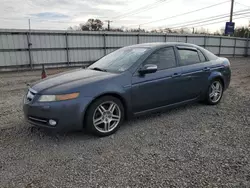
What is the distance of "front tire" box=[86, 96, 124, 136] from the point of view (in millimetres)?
3266

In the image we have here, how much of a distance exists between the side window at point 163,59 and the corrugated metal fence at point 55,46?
34.4 ft

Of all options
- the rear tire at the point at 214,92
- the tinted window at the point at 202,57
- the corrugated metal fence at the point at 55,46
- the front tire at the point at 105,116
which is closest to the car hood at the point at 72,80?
the front tire at the point at 105,116

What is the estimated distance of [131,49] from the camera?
4375 millimetres

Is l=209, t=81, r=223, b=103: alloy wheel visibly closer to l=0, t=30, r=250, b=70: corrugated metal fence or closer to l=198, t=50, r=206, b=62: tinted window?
l=198, t=50, r=206, b=62: tinted window

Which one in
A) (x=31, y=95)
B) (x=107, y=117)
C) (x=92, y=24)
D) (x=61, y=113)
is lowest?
(x=107, y=117)

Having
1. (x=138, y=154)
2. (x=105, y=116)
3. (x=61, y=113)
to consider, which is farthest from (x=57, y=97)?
(x=138, y=154)

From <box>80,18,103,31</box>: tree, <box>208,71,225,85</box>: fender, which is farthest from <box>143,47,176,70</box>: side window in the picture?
<box>80,18,103,31</box>: tree

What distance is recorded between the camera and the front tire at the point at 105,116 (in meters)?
3.27

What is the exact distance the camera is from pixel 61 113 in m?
3.05

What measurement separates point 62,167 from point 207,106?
368cm

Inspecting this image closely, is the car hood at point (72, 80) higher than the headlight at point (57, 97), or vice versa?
the car hood at point (72, 80)

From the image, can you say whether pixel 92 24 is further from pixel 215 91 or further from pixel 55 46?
pixel 215 91

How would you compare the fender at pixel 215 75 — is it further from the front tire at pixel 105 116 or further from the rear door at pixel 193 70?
the front tire at pixel 105 116

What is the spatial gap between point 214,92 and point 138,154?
9.85 feet
